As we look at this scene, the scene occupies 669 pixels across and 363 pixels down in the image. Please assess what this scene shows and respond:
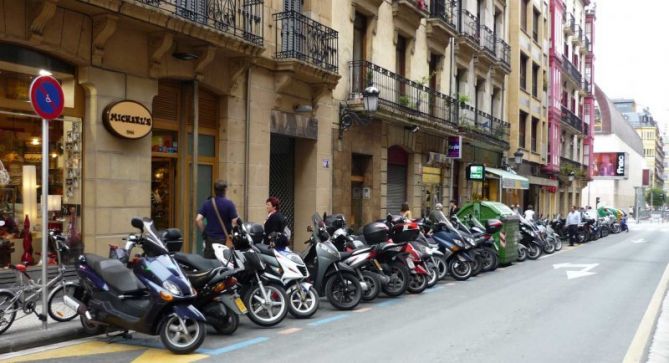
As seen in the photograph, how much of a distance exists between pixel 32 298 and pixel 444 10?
711 inches

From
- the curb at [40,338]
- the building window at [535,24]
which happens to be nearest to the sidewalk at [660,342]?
the curb at [40,338]

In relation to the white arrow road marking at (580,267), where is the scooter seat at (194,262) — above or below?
above

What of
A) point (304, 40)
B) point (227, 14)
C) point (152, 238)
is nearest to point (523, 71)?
point (304, 40)

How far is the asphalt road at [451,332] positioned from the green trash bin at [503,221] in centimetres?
356

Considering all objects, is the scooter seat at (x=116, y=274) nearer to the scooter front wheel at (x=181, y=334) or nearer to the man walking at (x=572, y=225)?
the scooter front wheel at (x=181, y=334)

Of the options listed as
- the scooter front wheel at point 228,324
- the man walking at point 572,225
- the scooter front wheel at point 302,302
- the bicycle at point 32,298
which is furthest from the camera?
the man walking at point 572,225

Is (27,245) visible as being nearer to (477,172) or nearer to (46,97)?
(46,97)

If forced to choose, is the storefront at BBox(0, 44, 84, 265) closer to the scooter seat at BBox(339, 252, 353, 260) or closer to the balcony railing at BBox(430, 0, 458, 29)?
the scooter seat at BBox(339, 252, 353, 260)

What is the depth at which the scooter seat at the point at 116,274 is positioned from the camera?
6.68m

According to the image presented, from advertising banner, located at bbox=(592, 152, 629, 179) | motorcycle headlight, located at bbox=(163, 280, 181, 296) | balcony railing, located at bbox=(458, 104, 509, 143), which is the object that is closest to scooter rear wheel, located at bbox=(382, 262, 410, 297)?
motorcycle headlight, located at bbox=(163, 280, 181, 296)

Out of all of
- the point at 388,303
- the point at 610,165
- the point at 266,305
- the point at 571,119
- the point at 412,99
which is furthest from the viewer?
the point at 610,165

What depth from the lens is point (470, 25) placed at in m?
25.1

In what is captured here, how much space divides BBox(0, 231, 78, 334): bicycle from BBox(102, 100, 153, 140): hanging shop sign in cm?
233

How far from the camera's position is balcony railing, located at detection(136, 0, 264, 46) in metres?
11.0
